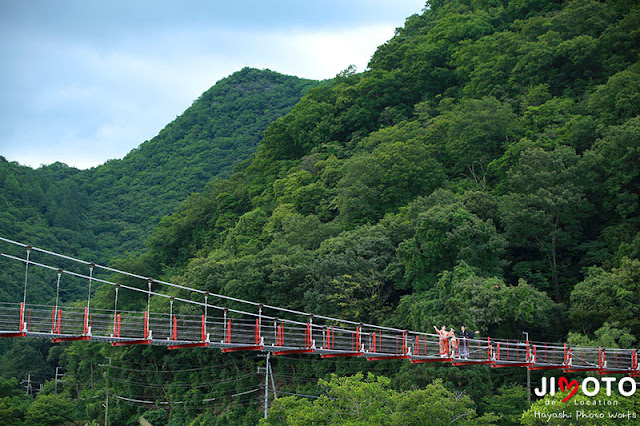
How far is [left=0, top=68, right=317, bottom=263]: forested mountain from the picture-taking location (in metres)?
77.7

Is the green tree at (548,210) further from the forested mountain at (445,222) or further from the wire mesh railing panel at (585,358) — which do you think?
the wire mesh railing panel at (585,358)

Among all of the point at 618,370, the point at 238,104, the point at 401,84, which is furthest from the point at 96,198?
the point at 618,370

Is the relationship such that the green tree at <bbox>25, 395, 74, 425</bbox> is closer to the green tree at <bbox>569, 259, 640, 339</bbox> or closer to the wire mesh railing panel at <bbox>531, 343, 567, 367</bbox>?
the green tree at <bbox>569, 259, 640, 339</bbox>

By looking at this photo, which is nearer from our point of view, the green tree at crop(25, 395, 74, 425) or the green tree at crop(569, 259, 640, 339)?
the green tree at crop(569, 259, 640, 339)

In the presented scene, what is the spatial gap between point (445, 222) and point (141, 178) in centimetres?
6598

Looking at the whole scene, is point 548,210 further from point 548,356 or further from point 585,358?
point 548,356

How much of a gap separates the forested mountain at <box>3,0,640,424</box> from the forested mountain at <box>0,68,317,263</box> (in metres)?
26.8

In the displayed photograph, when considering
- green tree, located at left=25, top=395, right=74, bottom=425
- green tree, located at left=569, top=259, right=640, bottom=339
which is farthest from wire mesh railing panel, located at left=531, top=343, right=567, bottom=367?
green tree, located at left=25, top=395, right=74, bottom=425

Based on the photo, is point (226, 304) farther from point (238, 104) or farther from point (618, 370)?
point (238, 104)

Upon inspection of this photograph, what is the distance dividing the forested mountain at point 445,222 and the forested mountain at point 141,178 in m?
26.8

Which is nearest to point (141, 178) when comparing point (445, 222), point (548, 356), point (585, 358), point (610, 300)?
point (445, 222)

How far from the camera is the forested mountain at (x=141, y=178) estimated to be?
7769 centimetres

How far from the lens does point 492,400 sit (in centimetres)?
2653

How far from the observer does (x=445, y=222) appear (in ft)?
99.7
